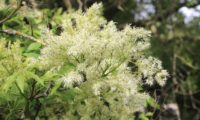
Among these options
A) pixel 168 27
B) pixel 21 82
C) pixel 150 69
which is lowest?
pixel 21 82

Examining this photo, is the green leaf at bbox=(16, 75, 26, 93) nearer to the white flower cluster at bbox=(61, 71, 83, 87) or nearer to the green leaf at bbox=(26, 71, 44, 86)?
the green leaf at bbox=(26, 71, 44, 86)

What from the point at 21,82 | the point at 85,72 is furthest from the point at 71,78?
the point at 21,82

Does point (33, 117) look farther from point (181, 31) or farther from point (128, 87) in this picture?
point (181, 31)

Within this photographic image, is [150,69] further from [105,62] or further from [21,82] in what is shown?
[21,82]

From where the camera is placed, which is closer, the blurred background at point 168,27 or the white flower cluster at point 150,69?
the white flower cluster at point 150,69

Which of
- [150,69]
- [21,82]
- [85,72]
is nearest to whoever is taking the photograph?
[21,82]

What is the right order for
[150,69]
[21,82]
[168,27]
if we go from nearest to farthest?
[21,82], [150,69], [168,27]

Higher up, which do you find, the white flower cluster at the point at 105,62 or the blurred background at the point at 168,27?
the blurred background at the point at 168,27

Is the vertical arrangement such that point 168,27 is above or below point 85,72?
above

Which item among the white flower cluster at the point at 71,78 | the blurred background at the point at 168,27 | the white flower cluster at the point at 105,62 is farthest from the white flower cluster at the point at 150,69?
the blurred background at the point at 168,27

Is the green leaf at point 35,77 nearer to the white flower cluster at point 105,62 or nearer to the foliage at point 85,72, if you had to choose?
the foliage at point 85,72
